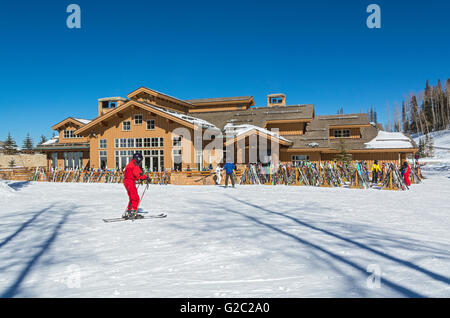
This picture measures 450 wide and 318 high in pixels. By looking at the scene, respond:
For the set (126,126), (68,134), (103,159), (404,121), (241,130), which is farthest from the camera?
(404,121)

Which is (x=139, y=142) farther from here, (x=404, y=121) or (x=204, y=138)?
(x=404, y=121)

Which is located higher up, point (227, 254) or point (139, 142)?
point (139, 142)

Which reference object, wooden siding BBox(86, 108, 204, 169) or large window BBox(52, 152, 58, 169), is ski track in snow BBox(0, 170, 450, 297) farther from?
large window BBox(52, 152, 58, 169)

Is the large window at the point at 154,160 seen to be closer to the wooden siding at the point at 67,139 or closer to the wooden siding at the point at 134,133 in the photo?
the wooden siding at the point at 134,133

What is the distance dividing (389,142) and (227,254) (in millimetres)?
26766

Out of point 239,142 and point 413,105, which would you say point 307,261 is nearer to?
point 239,142

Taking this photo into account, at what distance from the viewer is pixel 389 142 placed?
87.7 ft

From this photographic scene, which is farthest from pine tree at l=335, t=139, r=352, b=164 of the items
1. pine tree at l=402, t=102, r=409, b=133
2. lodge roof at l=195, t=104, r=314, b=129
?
pine tree at l=402, t=102, r=409, b=133

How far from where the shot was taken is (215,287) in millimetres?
3426

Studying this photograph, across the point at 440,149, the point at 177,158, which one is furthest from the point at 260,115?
the point at 440,149

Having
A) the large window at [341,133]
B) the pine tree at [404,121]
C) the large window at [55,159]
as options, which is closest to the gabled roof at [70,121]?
the large window at [55,159]
